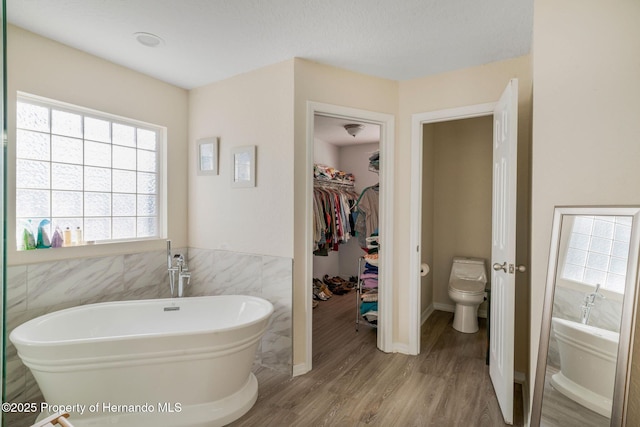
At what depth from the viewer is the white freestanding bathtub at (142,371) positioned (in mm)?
1655

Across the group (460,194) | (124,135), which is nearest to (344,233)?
(460,194)

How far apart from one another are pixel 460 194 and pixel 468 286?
114 centimetres

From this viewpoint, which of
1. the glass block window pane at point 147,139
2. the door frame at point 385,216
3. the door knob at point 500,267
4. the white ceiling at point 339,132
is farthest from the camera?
the white ceiling at point 339,132

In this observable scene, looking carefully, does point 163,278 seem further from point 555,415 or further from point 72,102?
point 555,415

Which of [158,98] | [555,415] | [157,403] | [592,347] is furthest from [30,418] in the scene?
[592,347]

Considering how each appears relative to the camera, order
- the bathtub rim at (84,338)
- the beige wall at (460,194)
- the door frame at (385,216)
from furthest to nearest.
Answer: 1. the beige wall at (460,194)
2. the door frame at (385,216)
3. the bathtub rim at (84,338)

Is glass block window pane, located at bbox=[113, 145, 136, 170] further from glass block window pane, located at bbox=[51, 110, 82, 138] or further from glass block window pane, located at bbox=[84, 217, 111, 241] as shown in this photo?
glass block window pane, located at bbox=[84, 217, 111, 241]

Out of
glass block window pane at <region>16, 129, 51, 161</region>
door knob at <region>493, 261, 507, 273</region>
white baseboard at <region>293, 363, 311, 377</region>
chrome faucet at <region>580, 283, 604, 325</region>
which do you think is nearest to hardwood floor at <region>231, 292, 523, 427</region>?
white baseboard at <region>293, 363, 311, 377</region>

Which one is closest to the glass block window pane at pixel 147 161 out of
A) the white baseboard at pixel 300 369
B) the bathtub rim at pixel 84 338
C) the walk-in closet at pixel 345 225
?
the bathtub rim at pixel 84 338

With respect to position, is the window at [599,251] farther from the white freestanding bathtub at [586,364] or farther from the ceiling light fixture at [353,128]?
the ceiling light fixture at [353,128]

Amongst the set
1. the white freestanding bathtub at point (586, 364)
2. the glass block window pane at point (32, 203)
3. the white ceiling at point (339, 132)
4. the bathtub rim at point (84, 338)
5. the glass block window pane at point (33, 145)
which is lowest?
the bathtub rim at point (84, 338)

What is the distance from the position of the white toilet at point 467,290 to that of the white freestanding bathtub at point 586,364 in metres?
1.87

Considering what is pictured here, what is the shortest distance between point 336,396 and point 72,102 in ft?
9.62

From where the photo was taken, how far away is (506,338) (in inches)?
73.9
